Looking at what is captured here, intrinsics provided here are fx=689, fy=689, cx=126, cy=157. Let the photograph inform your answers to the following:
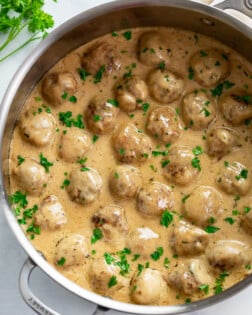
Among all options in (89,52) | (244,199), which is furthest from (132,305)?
(89,52)

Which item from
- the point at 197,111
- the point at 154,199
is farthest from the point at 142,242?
the point at 197,111

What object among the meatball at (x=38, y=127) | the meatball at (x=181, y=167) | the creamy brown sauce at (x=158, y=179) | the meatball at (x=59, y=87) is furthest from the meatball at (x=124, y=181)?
the meatball at (x=59, y=87)

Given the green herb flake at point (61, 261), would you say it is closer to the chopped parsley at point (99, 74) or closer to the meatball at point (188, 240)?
the meatball at point (188, 240)

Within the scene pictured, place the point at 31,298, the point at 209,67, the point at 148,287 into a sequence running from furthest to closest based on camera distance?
the point at 209,67
the point at 148,287
the point at 31,298

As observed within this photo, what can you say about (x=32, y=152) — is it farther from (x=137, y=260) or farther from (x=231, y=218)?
(x=231, y=218)

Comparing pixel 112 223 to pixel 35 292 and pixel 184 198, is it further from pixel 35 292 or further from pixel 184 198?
pixel 35 292
